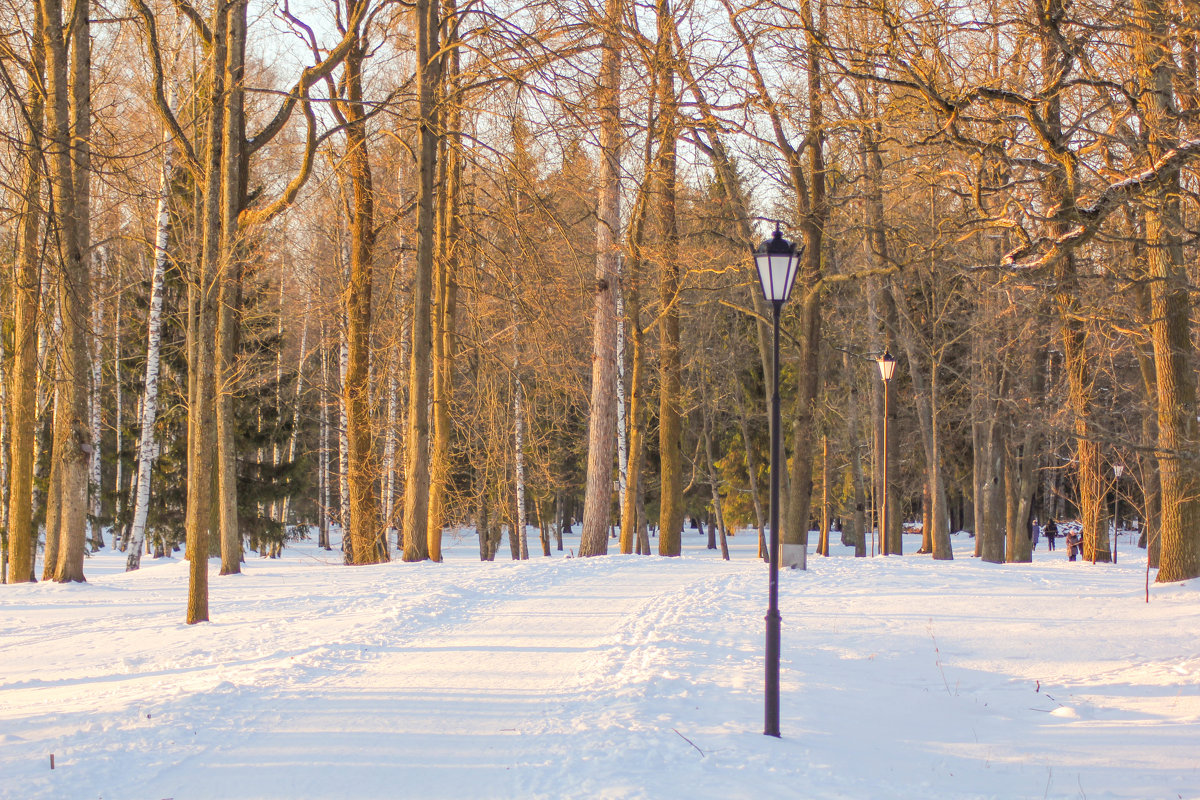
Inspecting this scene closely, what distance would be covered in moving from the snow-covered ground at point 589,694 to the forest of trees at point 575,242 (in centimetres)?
195

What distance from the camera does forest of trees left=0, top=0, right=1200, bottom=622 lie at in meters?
8.38

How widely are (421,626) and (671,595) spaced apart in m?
3.87

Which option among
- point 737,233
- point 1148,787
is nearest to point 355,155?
point 737,233

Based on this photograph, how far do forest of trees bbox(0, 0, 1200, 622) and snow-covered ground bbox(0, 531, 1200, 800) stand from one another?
6.41 feet

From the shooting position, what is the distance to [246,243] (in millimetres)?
14828

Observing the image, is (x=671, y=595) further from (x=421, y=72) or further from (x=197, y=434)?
(x=421, y=72)

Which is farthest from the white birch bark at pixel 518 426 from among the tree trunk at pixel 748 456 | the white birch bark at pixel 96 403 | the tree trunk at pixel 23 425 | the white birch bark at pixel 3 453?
the white birch bark at pixel 3 453

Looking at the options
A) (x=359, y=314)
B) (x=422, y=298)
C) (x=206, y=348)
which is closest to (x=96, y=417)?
(x=359, y=314)

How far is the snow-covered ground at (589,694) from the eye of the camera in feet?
16.7

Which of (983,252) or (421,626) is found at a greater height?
(983,252)

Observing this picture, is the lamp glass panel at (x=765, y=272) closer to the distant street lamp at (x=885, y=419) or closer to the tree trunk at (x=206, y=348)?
the tree trunk at (x=206, y=348)

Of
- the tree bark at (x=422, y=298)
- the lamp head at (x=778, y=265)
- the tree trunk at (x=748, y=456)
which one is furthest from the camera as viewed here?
the tree trunk at (x=748, y=456)

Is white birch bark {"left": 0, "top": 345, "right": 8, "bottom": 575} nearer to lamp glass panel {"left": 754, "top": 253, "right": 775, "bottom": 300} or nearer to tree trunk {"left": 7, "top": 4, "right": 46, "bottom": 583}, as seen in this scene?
tree trunk {"left": 7, "top": 4, "right": 46, "bottom": 583}

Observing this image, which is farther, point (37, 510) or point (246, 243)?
point (37, 510)
